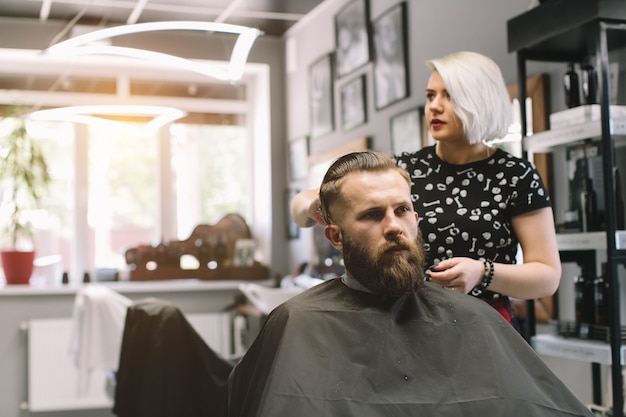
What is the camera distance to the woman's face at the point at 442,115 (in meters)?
1.92

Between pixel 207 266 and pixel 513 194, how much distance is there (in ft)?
15.1

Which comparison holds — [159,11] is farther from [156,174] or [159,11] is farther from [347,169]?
[347,169]

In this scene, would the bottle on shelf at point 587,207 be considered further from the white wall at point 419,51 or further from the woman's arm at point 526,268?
the woman's arm at point 526,268

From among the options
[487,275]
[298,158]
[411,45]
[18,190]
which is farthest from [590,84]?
[18,190]

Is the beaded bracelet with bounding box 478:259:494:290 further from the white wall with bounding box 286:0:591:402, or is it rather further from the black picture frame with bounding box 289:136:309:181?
the black picture frame with bounding box 289:136:309:181

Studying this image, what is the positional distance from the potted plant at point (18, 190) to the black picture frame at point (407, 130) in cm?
288

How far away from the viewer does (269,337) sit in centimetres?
167

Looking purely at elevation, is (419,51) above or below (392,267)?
above

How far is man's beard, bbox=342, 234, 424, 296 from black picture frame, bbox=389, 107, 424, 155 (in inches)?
98.8

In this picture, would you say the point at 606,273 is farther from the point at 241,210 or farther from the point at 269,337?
the point at 241,210

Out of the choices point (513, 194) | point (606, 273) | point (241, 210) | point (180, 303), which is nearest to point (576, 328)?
point (606, 273)

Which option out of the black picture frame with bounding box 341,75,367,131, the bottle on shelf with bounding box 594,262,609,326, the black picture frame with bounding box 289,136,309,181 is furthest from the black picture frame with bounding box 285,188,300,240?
the bottle on shelf with bounding box 594,262,609,326

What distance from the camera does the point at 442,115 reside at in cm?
192

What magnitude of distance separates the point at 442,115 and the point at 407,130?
235 centimetres
